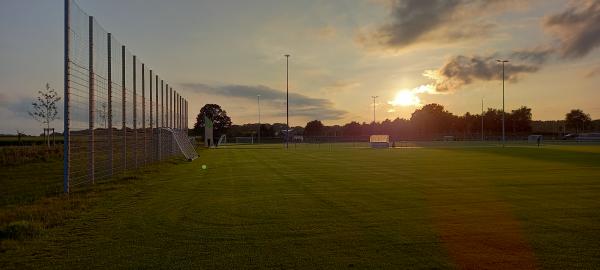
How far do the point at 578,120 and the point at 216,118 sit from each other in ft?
304

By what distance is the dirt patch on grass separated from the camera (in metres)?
5.21

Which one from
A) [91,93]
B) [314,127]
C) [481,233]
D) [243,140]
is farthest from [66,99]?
[314,127]

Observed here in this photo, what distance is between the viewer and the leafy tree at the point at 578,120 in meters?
124

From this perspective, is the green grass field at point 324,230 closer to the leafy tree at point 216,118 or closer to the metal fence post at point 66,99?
the metal fence post at point 66,99

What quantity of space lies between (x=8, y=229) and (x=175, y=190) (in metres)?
5.71

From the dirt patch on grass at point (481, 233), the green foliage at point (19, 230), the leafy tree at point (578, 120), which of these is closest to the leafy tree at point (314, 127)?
the leafy tree at point (578, 120)

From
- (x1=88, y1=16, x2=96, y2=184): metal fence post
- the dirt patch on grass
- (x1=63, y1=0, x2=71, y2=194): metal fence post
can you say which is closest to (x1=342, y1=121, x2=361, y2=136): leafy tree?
(x1=88, y1=16, x2=96, y2=184): metal fence post

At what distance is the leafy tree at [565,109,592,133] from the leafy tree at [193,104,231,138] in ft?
291

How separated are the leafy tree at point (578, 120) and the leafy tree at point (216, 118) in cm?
8869

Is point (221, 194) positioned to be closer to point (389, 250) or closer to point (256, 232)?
point (256, 232)

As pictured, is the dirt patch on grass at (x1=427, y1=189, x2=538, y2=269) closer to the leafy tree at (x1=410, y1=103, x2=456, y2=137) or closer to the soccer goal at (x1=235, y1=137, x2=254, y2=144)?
the soccer goal at (x1=235, y1=137, x2=254, y2=144)

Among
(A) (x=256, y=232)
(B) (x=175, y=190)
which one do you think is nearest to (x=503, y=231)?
(A) (x=256, y=232)

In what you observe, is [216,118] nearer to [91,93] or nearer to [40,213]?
[91,93]

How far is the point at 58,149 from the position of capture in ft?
85.6
